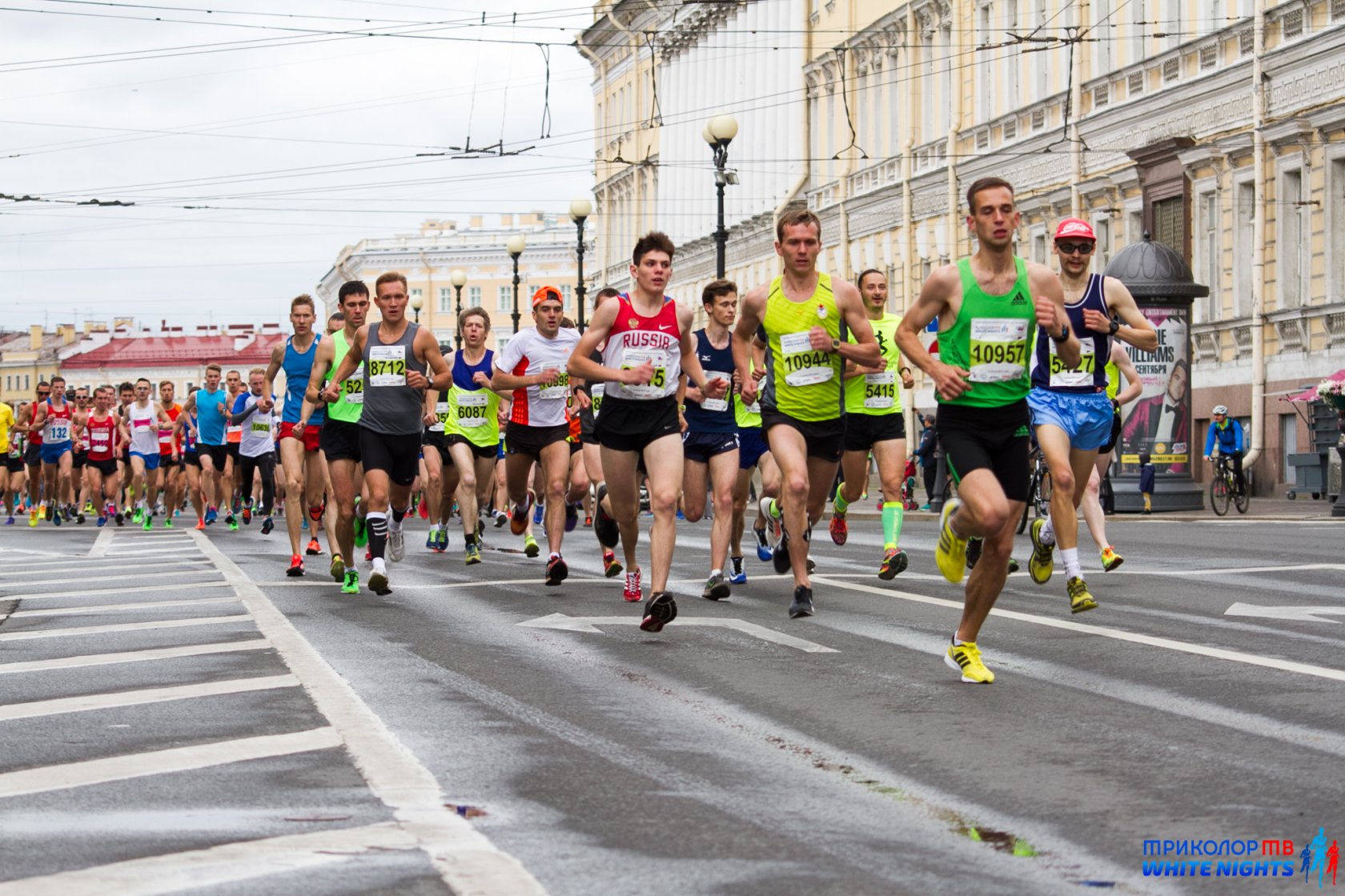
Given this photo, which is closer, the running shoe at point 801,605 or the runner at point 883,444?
the running shoe at point 801,605

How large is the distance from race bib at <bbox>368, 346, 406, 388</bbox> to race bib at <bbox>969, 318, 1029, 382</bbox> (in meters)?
5.98

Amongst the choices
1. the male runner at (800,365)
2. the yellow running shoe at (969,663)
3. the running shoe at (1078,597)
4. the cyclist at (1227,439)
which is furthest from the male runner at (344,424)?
the cyclist at (1227,439)

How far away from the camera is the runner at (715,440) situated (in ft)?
46.4

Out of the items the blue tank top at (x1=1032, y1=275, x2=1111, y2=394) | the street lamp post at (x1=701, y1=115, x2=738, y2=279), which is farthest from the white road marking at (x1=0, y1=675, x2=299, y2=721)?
the street lamp post at (x1=701, y1=115, x2=738, y2=279)

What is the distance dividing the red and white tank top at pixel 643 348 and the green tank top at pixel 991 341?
3.07 metres

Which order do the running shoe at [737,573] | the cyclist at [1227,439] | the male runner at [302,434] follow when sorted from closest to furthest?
the running shoe at [737,573] → the male runner at [302,434] → the cyclist at [1227,439]

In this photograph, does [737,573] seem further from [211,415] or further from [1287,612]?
[211,415]

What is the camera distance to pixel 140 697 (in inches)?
354

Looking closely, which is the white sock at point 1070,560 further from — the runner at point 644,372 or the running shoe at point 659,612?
the running shoe at point 659,612

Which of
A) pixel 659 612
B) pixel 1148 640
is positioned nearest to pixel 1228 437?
pixel 1148 640

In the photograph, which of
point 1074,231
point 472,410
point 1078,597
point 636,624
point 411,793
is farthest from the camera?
point 472,410

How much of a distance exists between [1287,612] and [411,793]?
7135mm

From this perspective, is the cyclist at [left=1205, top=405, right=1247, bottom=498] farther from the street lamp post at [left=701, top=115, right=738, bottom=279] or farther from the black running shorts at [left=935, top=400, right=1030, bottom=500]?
the black running shorts at [left=935, top=400, right=1030, bottom=500]

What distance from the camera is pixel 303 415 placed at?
16625 millimetres
